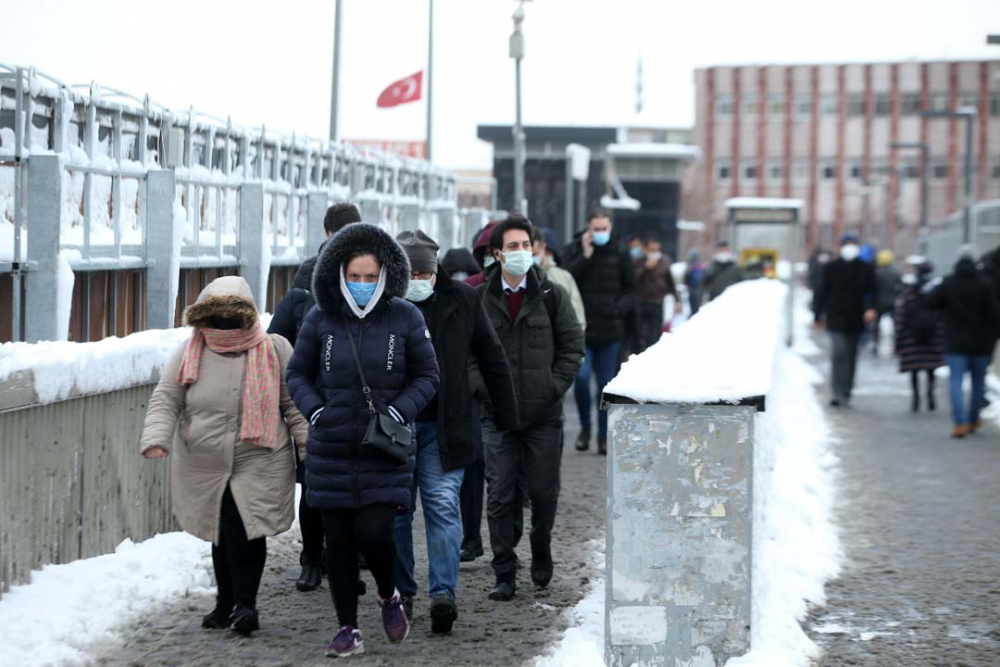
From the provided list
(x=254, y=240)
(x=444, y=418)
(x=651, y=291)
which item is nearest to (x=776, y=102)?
(x=651, y=291)

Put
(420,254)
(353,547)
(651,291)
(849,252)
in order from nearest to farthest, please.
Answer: (353,547)
(420,254)
(651,291)
(849,252)

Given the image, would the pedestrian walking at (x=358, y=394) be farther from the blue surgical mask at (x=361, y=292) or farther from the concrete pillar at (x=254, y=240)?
the concrete pillar at (x=254, y=240)

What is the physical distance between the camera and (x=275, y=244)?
12.6 metres

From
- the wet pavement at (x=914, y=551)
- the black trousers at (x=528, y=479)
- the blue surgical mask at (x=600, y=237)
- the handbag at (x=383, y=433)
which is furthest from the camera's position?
the blue surgical mask at (x=600, y=237)

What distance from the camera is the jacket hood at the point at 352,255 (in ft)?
20.9

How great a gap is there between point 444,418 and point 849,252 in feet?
42.0

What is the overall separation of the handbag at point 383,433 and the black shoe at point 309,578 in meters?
1.69

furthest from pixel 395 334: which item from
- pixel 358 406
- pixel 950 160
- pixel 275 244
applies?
pixel 950 160

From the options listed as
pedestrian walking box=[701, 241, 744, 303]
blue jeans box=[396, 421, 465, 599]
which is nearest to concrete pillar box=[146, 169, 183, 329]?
blue jeans box=[396, 421, 465, 599]

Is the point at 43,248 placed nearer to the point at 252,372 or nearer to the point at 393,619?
the point at 252,372

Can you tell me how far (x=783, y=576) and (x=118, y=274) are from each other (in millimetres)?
4074

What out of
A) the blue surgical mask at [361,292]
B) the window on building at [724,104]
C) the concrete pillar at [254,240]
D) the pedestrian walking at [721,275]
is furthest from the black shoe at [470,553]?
the window on building at [724,104]

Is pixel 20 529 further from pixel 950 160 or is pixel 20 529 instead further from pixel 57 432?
pixel 950 160

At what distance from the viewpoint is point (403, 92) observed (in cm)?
2536
